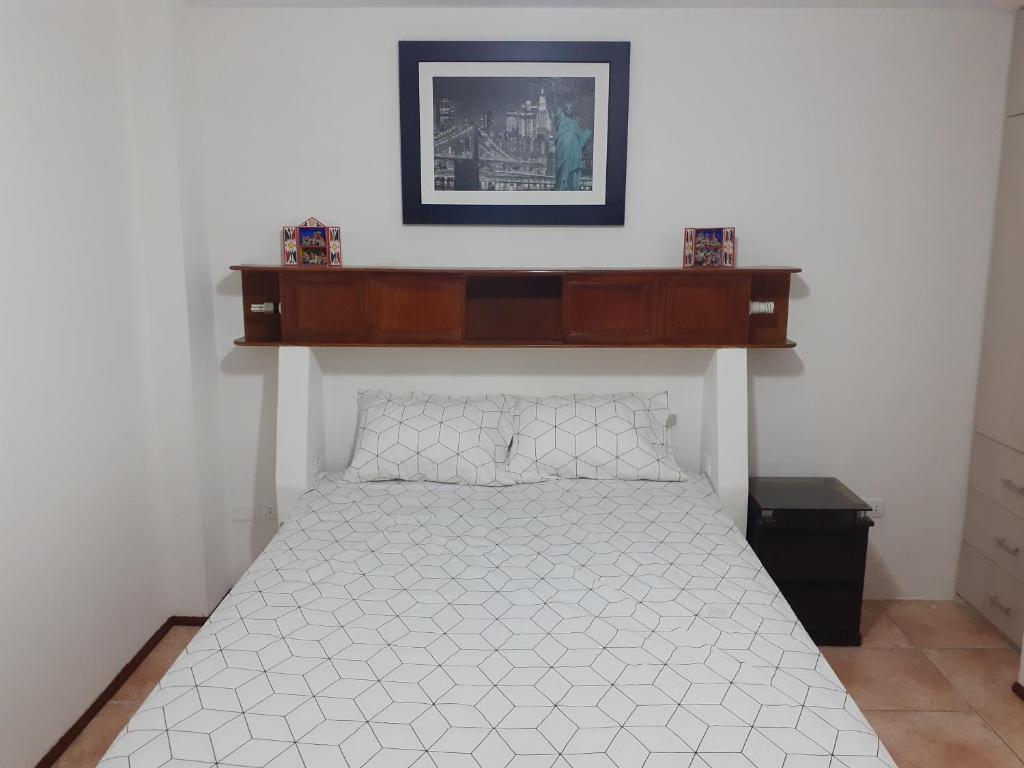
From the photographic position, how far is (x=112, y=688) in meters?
2.68

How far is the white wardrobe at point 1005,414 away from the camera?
2.93 metres

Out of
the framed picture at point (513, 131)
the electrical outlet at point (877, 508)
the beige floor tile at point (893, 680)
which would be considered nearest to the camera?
the beige floor tile at point (893, 680)

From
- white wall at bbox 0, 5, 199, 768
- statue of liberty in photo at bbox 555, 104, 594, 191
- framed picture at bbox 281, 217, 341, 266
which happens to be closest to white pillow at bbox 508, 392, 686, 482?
statue of liberty in photo at bbox 555, 104, 594, 191

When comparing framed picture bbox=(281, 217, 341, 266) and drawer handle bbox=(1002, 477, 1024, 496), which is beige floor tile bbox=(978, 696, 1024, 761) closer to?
drawer handle bbox=(1002, 477, 1024, 496)

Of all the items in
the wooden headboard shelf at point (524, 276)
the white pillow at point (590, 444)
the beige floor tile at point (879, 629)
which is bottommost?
the beige floor tile at point (879, 629)

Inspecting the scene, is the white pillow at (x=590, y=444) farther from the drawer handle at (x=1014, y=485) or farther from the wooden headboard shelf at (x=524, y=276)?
the drawer handle at (x=1014, y=485)

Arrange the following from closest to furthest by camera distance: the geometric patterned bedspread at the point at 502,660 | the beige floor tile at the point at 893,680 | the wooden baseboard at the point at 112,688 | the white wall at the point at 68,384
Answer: the geometric patterned bedspread at the point at 502,660
the white wall at the point at 68,384
the wooden baseboard at the point at 112,688
the beige floor tile at the point at 893,680

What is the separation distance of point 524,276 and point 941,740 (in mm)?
2119

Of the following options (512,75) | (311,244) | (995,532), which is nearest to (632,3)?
(512,75)

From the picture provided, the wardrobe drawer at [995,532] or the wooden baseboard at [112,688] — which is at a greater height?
the wardrobe drawer at [995,532]

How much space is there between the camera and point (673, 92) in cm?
300

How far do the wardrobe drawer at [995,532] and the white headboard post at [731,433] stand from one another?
1015 millimetres

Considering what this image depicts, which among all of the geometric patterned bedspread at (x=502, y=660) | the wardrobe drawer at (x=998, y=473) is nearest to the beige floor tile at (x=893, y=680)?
the wardrobe drawer at (x=998, y=473)

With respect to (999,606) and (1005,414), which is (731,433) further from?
(999,606)
